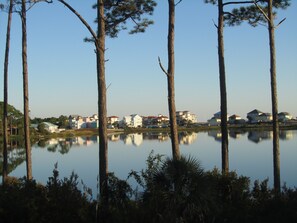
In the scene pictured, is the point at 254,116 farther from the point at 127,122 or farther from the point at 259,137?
the point at 259,137

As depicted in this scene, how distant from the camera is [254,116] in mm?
175250

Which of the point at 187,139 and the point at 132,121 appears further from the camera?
the point at 132,121

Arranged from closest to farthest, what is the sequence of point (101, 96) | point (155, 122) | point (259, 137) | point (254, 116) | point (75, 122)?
point (101, 96) → point (259, 137) → point (254, 116) → point (75, 122) → point (155, 122)

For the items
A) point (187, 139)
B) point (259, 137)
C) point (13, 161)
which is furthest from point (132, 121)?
point (13, 161)

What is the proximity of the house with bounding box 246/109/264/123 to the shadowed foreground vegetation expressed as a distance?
167 metres

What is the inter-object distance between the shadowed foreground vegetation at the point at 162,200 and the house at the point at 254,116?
546 feet

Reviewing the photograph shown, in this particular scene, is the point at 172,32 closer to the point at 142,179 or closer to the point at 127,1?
the point at 127,1

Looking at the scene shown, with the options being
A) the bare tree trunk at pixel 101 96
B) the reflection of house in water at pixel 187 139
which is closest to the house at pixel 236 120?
the reflection of house in water at pixel 187 139

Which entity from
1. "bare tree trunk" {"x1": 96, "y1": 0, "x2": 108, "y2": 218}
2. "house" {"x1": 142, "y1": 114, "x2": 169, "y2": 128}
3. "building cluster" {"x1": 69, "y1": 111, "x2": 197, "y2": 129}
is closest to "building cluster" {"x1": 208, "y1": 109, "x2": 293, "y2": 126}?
"building cluster" {"x1": 69, "y1": 111, "x2": 197, "y2": 129}

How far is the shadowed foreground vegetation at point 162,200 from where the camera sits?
649 cm

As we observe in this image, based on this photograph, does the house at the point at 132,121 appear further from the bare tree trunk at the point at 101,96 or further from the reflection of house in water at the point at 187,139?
the bare tree trunk at the point at 101,96

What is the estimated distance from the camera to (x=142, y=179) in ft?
27.1

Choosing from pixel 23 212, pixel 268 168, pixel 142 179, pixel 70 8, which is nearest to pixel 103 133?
pixel 142 179

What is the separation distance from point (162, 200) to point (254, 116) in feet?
573
